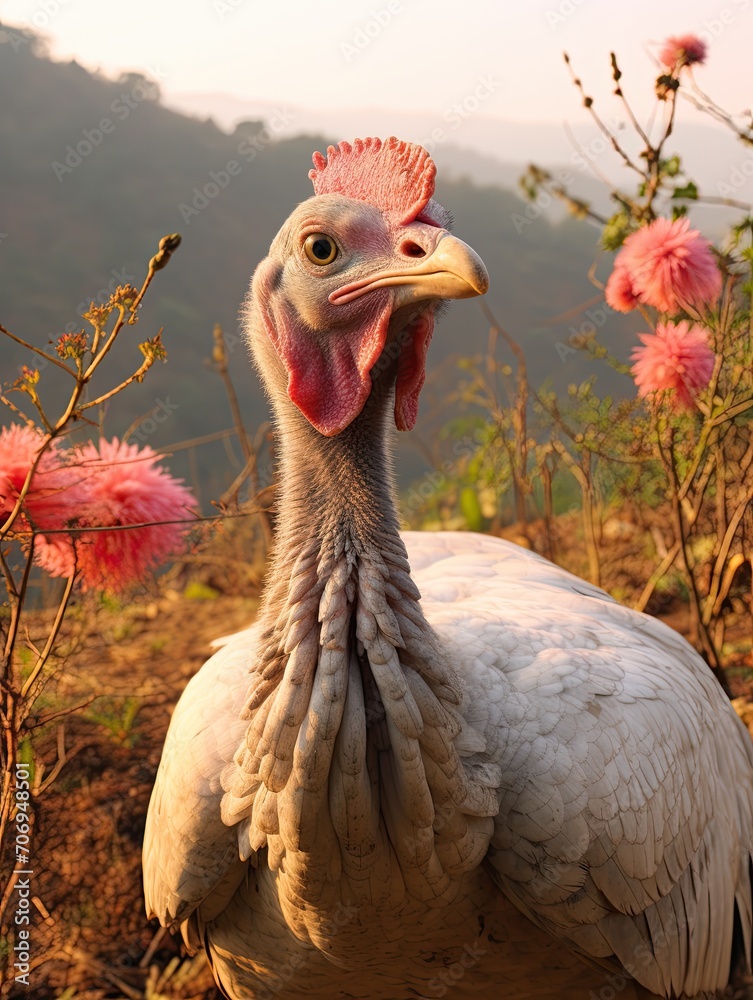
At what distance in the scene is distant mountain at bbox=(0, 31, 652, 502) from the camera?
24.2 ft

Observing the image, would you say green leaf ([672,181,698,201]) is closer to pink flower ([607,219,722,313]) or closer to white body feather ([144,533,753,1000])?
pink flower ([607,219,722,313])

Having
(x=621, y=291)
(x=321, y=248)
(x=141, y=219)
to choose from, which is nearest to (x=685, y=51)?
(x=621, y=291)

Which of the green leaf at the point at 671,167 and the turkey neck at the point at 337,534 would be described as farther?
the green leaf at the point at 671,167

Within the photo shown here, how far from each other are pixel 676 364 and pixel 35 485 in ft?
6.68

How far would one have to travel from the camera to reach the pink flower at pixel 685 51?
3172mm

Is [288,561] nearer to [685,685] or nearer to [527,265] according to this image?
[685,685]

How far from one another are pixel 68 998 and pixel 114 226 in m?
6.85

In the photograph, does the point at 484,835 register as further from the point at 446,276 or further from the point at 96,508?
the point at 96,508

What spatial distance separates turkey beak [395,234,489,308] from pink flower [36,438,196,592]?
0.89m

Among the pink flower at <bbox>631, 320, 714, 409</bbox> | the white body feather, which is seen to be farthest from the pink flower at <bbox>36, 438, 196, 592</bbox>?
the pink flower at <bbox>631, 320, 714, 409</bbox>

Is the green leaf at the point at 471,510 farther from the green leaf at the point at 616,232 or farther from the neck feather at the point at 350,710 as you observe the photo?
the neck feather at the point at 350,710

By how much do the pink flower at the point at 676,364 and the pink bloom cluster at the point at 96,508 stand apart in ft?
5.21

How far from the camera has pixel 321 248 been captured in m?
1.78

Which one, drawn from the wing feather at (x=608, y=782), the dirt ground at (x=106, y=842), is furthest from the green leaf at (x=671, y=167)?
the dirt ground at (x=106, y=842)
